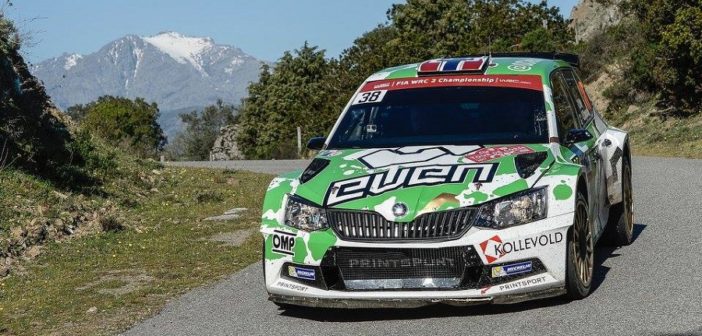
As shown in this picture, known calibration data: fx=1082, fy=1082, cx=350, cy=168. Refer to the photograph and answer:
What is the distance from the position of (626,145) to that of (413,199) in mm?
4324

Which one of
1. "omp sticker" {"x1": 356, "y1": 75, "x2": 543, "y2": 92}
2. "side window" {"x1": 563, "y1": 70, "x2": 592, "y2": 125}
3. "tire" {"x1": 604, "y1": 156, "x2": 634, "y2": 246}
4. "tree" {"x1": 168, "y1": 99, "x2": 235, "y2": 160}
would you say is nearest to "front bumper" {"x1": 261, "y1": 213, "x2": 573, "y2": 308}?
"omp sticker" {"x1": 356, "y1": 75, "x2": 543, "y2": 92}

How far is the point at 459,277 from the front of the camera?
270 inches

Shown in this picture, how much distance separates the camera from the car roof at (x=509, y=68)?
8727 mm

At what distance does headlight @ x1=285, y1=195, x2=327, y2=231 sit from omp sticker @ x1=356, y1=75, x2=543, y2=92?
1.85 metres

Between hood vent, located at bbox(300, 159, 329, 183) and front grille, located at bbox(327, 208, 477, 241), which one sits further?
hood vent, located at bbox(300, 159, 329, 183)

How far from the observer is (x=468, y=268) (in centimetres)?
683

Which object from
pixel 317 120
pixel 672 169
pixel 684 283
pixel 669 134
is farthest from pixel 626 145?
pixel 317 120

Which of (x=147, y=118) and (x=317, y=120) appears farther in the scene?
(x=147, y=118)

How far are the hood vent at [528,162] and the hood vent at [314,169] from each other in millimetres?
1373

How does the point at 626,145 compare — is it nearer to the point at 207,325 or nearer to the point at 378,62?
the point at 207,325

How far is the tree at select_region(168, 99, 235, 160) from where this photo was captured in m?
145

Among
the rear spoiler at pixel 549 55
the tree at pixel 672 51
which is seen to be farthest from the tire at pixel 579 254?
the tree at pixel 672 51

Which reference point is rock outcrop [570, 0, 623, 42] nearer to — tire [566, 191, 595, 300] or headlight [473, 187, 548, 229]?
tire [566, 191, 595, 300]

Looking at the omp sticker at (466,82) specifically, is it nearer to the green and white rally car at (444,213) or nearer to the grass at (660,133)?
the green and white rally car at (444,213)
